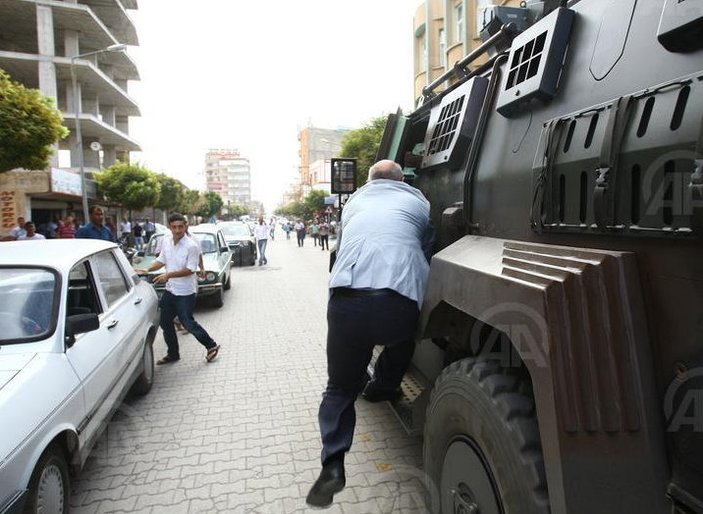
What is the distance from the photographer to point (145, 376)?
4602 mm

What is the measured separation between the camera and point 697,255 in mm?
1177

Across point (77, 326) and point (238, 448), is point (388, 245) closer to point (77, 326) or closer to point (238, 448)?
point (77, 326)

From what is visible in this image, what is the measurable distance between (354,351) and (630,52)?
1658mm

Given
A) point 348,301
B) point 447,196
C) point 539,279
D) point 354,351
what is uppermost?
point 447,196

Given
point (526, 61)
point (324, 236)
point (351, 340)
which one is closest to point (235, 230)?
point (324, 236)

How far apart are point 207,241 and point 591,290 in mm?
9588

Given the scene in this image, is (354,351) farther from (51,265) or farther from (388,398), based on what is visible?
(51,265)

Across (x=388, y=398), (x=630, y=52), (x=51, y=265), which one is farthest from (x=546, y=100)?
(x=51, y=265)

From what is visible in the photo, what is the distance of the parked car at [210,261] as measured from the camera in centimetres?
864

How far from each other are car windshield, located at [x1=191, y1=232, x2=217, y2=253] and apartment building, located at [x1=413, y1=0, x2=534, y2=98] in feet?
49.8

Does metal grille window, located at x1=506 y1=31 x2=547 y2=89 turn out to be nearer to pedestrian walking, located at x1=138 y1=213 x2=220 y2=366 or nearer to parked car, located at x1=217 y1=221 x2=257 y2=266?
pedestrian walking, located at x1=138 y1=213 x2=220 y2=366

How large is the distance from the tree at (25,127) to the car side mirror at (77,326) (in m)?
9.56

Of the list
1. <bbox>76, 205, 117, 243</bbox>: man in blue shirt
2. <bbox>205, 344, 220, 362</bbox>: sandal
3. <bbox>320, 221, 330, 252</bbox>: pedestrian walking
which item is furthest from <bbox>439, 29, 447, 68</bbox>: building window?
<bbox>205, 344, 220, 362</bbox>: sandal

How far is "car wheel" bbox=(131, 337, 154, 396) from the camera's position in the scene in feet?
14.9
